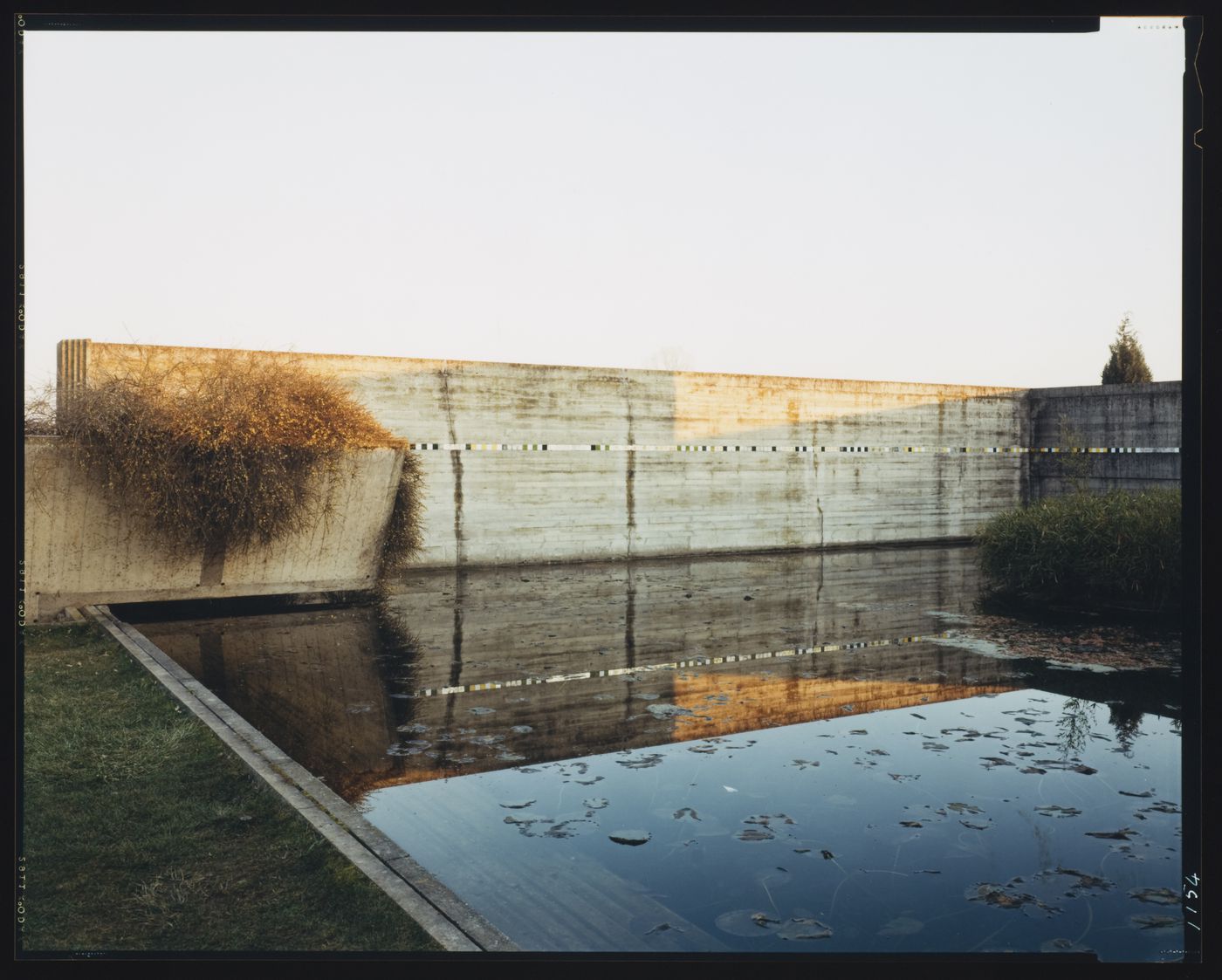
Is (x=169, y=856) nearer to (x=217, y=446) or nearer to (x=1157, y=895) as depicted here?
(x=1157, y=895)

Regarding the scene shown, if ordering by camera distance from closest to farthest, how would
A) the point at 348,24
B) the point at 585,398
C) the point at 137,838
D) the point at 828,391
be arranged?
the point at 348,24, the point at 137,838, the point at 585,398, the point at 828,391

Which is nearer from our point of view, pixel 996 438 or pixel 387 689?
pixel 387 689

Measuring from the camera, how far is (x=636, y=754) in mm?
4918

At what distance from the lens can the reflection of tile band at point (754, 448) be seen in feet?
45.9

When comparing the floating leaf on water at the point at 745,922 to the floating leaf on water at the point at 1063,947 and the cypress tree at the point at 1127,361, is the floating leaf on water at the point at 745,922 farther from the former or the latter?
the cypress tree at the point at 1127,361

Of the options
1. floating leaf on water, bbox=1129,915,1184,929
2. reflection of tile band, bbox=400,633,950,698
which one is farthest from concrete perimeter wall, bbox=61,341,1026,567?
floating leaf on water, bbox=1129,915,1184,929

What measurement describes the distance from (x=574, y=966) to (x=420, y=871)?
1.03m

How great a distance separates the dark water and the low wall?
446 millimetres

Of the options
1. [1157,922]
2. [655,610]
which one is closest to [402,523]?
[655,610]

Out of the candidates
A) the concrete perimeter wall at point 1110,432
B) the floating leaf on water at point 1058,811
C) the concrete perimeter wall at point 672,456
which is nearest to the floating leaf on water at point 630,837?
the floating leaf on water at point 1058,811

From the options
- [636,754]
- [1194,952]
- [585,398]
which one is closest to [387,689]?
[636,754]

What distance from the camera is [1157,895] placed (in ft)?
11.0

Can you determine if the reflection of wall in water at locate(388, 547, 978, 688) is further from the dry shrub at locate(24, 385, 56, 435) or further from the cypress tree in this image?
the cypress tree

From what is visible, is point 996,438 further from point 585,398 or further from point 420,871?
point 420,871
